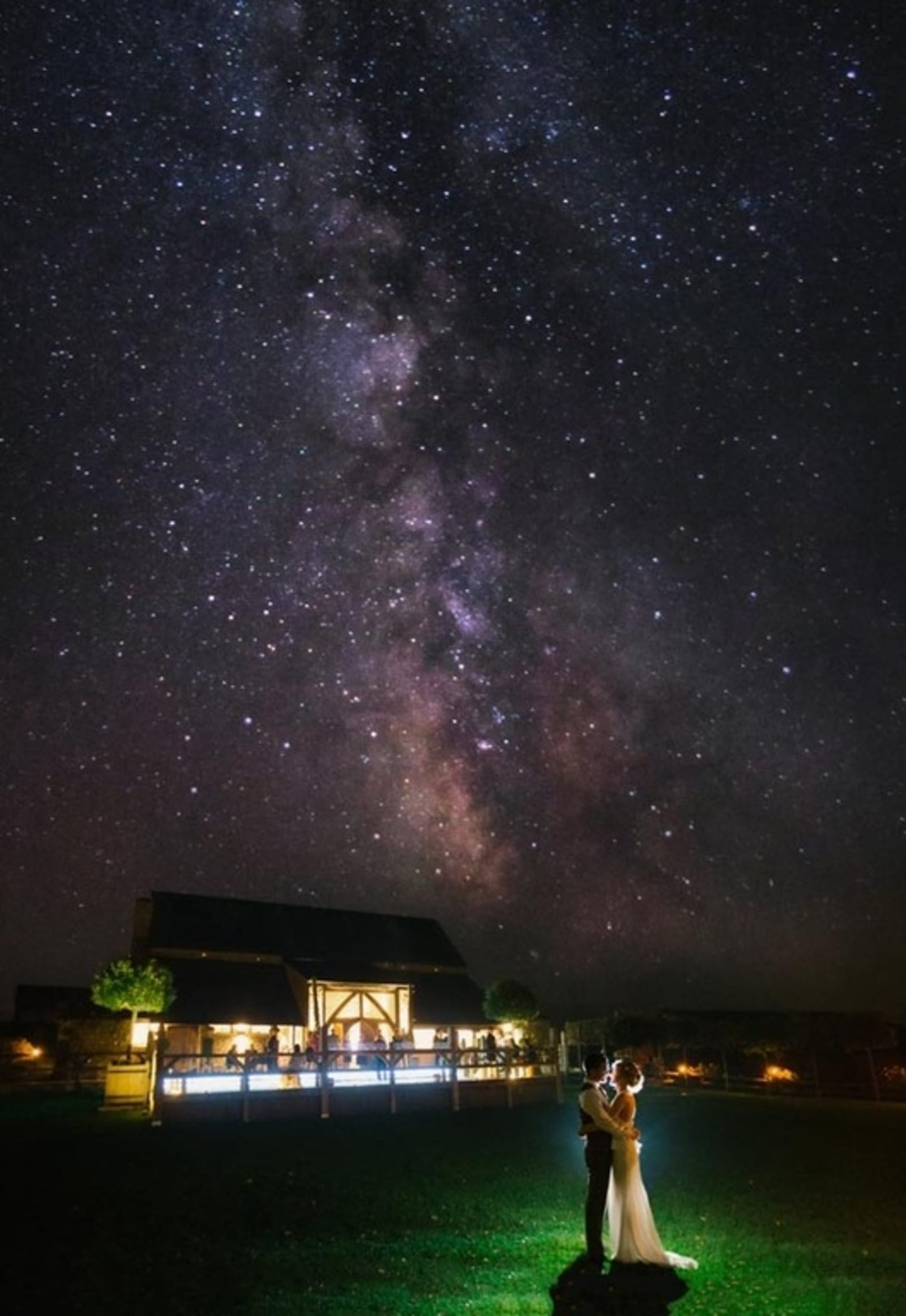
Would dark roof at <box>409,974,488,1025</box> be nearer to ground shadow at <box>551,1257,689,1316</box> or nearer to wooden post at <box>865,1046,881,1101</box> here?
wooden post at <box>865,1046,881,1101</box>

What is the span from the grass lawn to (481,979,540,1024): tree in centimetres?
1874

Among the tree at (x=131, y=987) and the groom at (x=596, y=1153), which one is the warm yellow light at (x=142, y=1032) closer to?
the tree at (x=131, y=987)

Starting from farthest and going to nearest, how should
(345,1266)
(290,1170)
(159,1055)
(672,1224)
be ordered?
(159,1055) < (290,1170) < (672,1224) < (345,1266)

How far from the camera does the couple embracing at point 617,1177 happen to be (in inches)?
314

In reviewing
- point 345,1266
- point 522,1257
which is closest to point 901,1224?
point 522,1257

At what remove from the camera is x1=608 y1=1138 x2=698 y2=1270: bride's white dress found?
26.1 feet

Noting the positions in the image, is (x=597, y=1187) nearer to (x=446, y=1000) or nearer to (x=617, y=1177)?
(x=617, y=1177)

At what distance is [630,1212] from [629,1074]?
115cm

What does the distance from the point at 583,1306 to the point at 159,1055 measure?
1416 cm

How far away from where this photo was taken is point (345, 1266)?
839 centimetres

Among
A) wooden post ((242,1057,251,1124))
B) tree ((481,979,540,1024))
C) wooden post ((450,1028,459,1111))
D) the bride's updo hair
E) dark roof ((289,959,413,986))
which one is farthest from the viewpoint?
tree ((481,979,540,1024))

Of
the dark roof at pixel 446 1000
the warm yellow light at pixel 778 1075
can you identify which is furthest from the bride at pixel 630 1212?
the warm yellow light at pixel 778 1075

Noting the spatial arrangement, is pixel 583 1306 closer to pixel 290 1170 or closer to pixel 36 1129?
pixel 290 1170

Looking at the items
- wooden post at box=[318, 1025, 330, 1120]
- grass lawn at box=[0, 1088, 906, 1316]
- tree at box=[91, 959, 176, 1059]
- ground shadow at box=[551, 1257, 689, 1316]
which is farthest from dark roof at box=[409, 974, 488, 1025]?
ground shadow at box=[551, 1257, 689, 1316]
